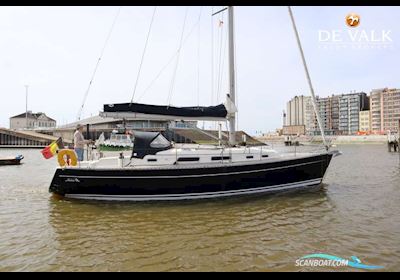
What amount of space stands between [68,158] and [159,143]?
3.36 metres

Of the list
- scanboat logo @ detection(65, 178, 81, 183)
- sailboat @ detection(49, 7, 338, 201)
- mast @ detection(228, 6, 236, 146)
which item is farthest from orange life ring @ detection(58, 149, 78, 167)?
mast @ detection(228, 6, 236, 146)

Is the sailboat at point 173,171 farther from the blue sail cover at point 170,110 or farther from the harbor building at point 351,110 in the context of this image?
the harbor building at point 351,110

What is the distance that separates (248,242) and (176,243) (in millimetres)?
1633

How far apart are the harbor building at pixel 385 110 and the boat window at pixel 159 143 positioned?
11830 cm

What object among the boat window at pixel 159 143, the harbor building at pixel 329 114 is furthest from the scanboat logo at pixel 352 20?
A: the harbor building at pixel 329 114

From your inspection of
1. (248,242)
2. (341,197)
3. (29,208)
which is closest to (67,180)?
(29,208)

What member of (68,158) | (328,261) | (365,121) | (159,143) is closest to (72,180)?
(68,158)

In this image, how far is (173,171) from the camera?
9688 millimetres

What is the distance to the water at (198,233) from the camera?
5.25 m

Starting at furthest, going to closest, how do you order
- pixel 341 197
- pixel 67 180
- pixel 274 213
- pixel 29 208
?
pixel 341 197, pixel 67 180, pixel 29 208, pixel 274 213

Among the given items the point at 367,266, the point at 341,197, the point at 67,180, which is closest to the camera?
the point at 367,266

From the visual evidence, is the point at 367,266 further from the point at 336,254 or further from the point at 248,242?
the point at 248,242

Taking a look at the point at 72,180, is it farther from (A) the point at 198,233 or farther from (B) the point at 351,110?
(B) the point at 351,110

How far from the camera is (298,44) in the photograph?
42.0ft
